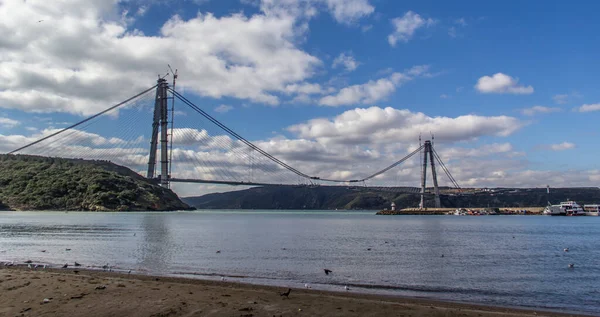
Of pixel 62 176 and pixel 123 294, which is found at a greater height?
pixel 62 176

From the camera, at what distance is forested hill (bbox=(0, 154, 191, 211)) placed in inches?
4434

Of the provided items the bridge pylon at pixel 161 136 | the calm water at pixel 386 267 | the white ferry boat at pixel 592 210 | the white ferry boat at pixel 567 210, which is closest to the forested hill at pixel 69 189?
the bridge pylon at pixel 161 136

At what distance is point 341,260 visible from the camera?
91.1 ft

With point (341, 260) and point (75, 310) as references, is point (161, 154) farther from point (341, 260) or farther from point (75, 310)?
point (75, 310)

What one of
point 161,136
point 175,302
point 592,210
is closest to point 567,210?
point 592,210

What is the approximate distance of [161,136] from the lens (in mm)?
138250

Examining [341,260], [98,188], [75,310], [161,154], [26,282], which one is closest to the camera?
[75,310]

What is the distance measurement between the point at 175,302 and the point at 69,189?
123 metres

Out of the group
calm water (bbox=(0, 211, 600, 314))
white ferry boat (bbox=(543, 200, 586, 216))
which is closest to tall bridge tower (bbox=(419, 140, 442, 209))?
white ferry boat (bbox=(543, 200, 586, 216))

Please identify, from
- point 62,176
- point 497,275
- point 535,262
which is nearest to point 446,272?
point 497,275

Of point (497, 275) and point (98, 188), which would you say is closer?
point (497, 275)

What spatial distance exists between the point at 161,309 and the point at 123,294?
2524 mm

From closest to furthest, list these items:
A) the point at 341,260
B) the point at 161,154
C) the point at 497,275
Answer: the point at 497,275
the point at 341,260
the point at 161,154

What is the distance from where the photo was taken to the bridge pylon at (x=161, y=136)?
13750 cm
